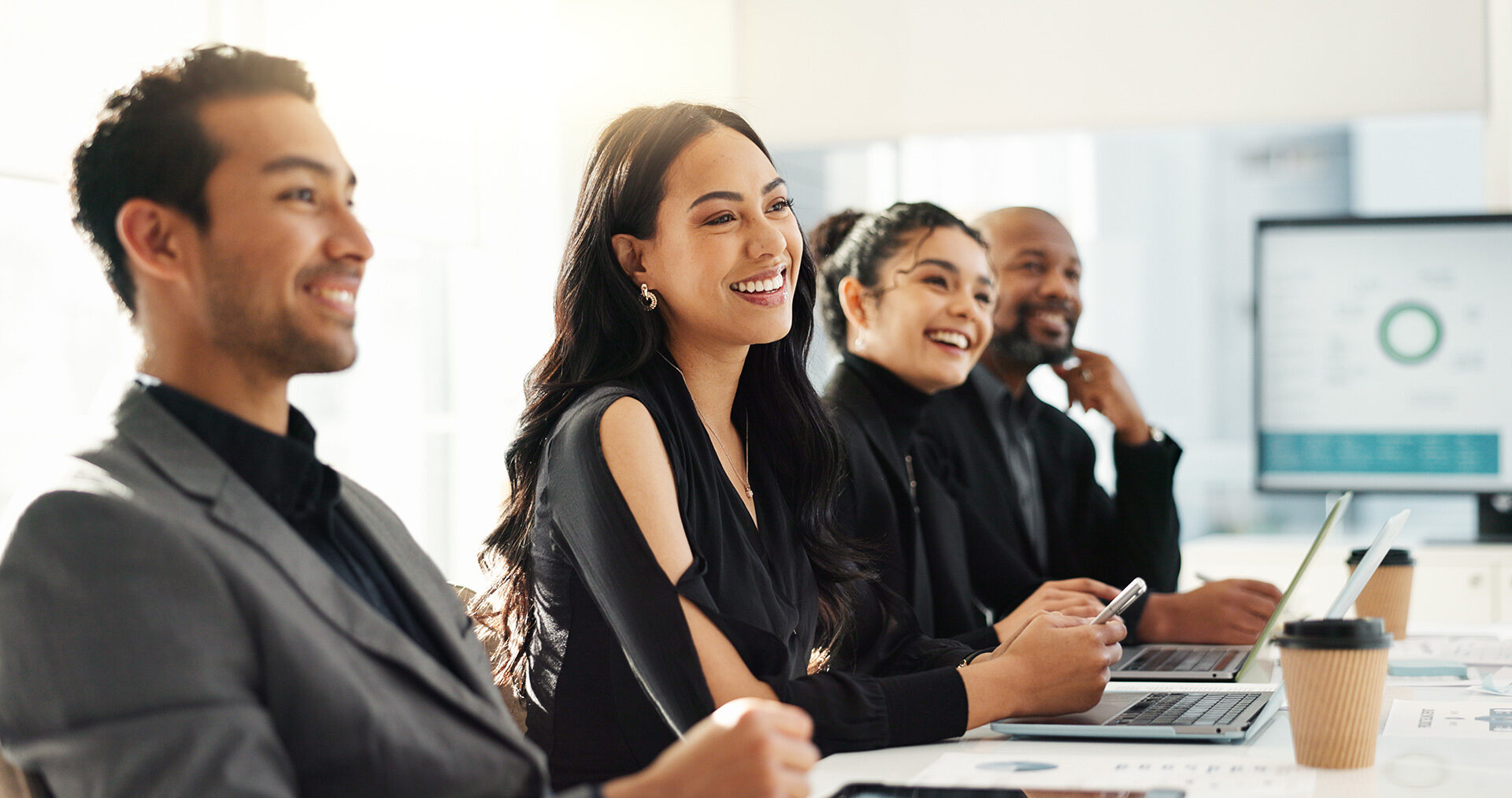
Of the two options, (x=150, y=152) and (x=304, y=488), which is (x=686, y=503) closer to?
(x=304, y=488)

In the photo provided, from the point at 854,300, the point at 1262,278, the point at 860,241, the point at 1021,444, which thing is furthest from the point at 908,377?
the point at 1262,278

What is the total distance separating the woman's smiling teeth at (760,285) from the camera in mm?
1861

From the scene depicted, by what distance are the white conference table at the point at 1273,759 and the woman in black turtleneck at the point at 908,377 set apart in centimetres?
68

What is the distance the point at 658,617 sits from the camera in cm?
148

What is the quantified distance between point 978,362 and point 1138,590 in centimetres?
137

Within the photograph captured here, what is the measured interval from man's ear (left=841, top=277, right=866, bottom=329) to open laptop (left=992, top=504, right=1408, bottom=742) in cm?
95

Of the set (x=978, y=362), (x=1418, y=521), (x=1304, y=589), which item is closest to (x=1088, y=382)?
(x=978, y=362)

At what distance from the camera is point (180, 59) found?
3.80ft

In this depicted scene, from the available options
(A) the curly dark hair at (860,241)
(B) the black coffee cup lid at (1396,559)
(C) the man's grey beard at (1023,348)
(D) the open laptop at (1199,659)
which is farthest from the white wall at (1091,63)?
(D) the open laptop at (1199,659)

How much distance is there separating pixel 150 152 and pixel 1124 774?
1052 mm

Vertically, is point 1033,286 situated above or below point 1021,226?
below

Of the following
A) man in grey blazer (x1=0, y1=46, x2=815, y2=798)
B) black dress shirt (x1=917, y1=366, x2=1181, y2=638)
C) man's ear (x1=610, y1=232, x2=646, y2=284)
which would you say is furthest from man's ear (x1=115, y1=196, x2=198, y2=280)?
black dress shirt (x1=917, y1=366, x2=1181, y2=638)

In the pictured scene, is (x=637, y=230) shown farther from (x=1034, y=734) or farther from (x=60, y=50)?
(x=60, y=50)

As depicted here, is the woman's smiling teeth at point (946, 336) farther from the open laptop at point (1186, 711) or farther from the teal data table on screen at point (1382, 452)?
the teal data table on screen at point (1382, 452)
